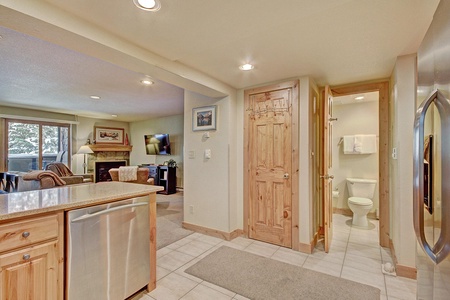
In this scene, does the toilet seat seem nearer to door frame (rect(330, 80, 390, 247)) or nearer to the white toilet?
the white toilet

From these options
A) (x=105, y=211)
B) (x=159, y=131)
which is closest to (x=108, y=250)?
(x=105, y=211)

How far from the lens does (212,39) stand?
1.89 metres

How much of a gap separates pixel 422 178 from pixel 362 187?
3282mm

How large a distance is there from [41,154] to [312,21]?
7.26 meters

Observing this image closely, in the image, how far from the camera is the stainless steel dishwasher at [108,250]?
1.45m

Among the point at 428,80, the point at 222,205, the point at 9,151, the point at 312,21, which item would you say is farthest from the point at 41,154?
the point at 428,80

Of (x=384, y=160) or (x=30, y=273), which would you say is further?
(x=384, y=160)

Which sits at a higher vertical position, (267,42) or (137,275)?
(267,42)

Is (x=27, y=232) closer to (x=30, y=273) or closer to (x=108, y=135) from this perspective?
(x=30, y=273)

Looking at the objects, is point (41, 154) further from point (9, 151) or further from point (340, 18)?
point (340, 18)

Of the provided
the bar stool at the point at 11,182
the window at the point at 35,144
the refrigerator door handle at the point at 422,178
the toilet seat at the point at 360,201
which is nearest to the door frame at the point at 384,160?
the toilet seat at the point at 360,201

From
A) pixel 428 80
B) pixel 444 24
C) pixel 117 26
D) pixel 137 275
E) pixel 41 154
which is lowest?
pixel 137 275

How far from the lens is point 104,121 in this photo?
7355mm

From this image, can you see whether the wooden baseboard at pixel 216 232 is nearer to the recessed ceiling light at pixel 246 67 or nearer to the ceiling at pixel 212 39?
the ceiling at pixel 212 39
